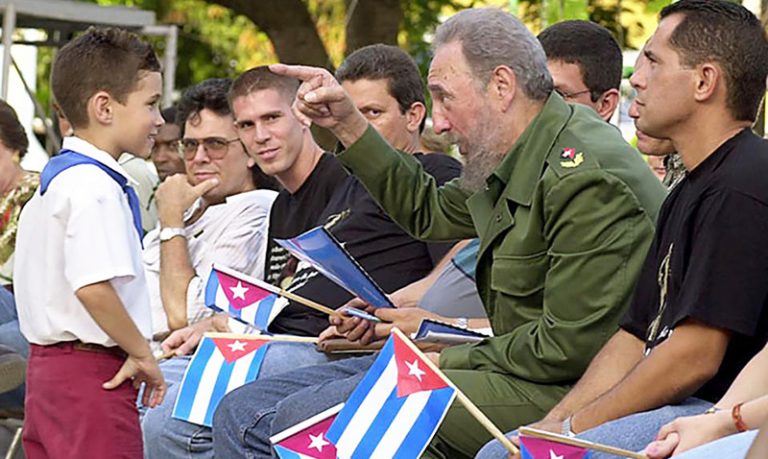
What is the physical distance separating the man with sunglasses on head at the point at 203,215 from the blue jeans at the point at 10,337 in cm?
54

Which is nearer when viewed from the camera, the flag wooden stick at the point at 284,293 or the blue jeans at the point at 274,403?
the blue jeans at the point at 274,403

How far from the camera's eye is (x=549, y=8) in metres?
10.1

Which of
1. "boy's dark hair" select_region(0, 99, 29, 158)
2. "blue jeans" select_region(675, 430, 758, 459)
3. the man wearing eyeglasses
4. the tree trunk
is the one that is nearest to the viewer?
"blue jeans" select_region(675, 430, 758, 459)

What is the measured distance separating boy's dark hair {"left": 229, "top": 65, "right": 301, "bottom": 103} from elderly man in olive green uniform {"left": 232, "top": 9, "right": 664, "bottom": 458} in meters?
1.34

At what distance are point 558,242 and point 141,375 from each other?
1345 millimetres

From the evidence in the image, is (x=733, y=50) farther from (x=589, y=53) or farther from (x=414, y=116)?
(x=414, y=116)

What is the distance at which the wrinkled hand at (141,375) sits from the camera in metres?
4.38

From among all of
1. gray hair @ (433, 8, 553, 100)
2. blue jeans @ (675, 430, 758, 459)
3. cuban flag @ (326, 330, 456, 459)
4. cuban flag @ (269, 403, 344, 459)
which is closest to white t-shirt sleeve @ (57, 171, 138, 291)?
cuban flag @ (269, 403, 344, 459)

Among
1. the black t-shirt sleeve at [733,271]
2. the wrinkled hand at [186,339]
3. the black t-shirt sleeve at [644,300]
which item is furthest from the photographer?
the wrinkled hand at [186,339]

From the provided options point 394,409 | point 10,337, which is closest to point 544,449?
point 394,409

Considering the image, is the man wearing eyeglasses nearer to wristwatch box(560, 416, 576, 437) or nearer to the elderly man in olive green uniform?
the elderly man in olive green uniform

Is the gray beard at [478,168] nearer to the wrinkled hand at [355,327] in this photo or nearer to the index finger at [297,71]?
the index finger at [297,71]

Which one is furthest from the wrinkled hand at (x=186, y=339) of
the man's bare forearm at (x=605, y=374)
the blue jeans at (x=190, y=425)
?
the man's bare forearm at (x=605, y=374)

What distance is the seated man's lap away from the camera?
156 inches
